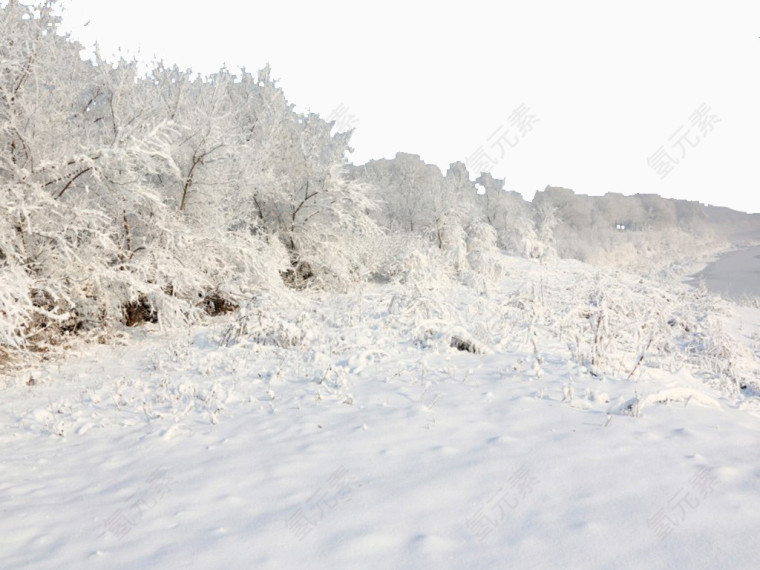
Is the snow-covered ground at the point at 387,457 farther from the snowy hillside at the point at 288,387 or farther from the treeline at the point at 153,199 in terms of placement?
the treeline at the point at 153,199

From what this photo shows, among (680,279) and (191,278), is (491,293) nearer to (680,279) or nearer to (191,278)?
(191,278)

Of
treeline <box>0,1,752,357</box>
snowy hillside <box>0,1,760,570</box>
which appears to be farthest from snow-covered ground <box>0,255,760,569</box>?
treeline <box>0,1,752,357</box>

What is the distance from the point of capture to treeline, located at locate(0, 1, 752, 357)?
27.9ft

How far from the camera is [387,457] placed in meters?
3.91

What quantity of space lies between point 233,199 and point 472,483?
11.3 meters

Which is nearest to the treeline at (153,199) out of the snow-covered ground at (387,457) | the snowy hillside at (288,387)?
the snowy hillside at (288,387)

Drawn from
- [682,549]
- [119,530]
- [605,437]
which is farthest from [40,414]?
[682,549]

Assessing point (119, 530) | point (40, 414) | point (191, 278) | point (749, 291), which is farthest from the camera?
point (749, 291)

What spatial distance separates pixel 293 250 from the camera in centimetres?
1536

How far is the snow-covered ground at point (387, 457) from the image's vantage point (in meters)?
2.66

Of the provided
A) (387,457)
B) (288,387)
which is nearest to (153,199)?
(288,387)

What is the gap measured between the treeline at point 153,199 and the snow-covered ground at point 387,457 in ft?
6.82

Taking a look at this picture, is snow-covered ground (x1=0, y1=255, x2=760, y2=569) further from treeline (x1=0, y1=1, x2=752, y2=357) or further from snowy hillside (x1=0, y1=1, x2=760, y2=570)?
treeline (x1=0, y1=1, x2=752, y2=357)

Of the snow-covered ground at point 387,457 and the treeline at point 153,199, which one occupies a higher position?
the treeline at point 153,199
